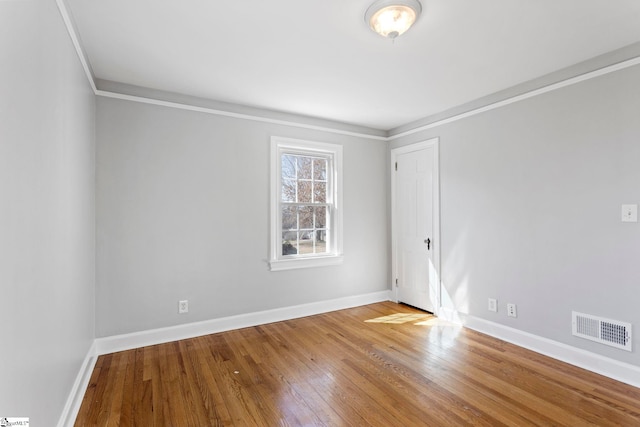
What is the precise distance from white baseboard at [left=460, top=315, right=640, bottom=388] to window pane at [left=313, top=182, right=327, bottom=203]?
2.22 metres

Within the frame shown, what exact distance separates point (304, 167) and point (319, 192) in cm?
38

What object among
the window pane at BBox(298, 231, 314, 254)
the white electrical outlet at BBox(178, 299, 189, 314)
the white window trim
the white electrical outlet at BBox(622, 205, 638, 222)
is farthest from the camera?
the window pane at BBox(298, 231, 314, 254)

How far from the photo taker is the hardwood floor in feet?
6.48

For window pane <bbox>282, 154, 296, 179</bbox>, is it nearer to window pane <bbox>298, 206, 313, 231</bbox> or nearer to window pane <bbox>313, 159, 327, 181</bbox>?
window pane <bbox>313, 159, 327, 181</bbox>

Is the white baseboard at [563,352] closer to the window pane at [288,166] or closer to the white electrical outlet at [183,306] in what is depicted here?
the window pane at [288,166]

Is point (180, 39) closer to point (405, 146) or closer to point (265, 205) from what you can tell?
point (265, 205)

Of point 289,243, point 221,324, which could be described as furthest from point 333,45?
point 221,324

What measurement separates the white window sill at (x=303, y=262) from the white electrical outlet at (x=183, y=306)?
96 cm

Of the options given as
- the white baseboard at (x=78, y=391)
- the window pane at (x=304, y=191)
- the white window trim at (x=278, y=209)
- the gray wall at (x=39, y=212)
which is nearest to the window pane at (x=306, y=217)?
the window pane at (x=304, y=191)

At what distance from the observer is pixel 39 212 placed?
4.76 ft

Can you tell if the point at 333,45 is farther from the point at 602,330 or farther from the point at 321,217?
the point at 602,330

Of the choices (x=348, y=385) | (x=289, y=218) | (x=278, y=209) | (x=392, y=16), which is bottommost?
(x=348, y=385)

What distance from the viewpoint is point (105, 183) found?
113 inches

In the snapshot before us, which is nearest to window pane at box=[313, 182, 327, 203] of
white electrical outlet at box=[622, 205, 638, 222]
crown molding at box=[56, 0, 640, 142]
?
crown molding at box=[56, 0, 640, 142]
